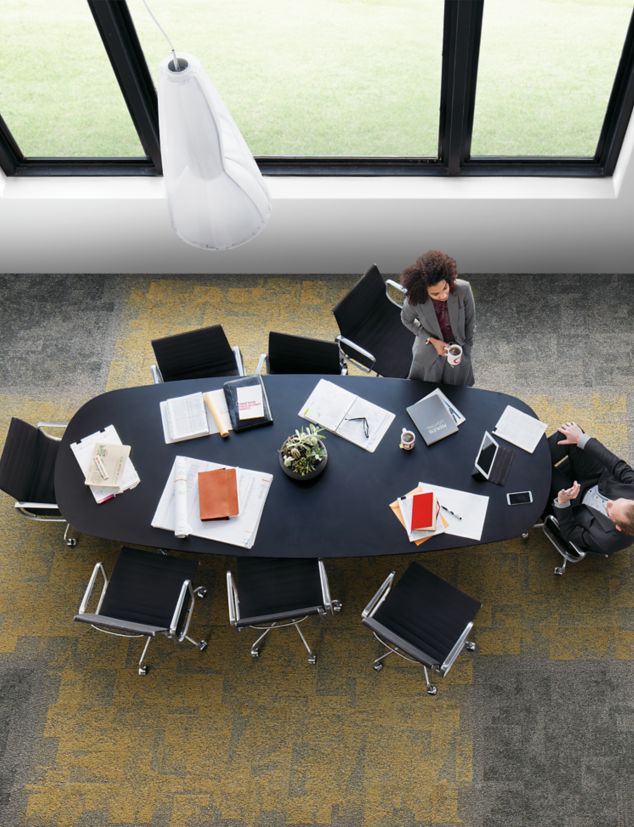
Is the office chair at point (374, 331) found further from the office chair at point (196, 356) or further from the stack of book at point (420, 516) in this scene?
the stack of book at point (420, 516)

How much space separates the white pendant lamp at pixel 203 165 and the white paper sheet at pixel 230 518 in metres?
1.52

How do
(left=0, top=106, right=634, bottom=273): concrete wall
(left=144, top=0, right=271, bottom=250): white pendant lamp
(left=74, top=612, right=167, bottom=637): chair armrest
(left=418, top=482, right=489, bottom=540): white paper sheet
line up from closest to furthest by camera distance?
(left=144, top=0, right=271, bottom=250): white pendant lamp, (left=74, top=612, right=167, bottom=637): chair armrest, (left=418, top=482, right=489, bottom=540): white paper sheet, (left=0, top=106, right=634, bottom=273): concrete wall

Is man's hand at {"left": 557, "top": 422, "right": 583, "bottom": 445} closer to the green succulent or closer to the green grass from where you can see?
the green succulent

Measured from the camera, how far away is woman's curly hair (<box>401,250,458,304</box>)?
3941mm

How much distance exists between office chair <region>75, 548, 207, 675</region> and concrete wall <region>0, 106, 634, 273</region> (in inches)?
101

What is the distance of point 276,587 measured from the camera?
4.05 metres

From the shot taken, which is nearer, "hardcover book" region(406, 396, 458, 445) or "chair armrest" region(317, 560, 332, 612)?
"chair armrest" region(317, 560, 332, 612)

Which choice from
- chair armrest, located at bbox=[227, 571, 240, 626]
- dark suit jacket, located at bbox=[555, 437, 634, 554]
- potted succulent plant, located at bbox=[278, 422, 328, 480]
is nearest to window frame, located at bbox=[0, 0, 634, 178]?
dark suit jacket, located at bbox=[555, 437, 634, 554]

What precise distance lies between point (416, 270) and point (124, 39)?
2340 mm

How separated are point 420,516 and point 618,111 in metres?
2.97

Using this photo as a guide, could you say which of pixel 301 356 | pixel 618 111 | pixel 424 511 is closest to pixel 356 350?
pixel 301 356

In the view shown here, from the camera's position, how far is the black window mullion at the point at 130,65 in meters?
4.36

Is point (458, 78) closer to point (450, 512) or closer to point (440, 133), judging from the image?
point (440, 133)

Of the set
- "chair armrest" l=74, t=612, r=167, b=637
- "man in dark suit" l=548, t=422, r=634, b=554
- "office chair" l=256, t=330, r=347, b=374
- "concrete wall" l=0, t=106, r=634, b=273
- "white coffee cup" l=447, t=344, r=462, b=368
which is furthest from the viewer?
"concrete wall" l=0, t=106, r=634, b=273
